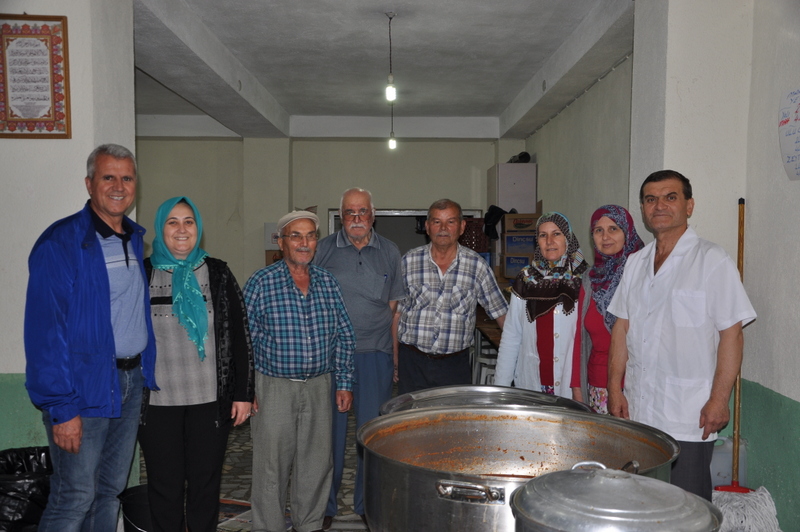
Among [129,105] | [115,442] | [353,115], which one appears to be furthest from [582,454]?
[353,115]

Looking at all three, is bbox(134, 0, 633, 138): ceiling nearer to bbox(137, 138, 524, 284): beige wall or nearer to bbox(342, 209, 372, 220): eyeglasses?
bbox(137, 138, 524, 284): beige wall

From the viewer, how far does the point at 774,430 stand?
2752 millimetres

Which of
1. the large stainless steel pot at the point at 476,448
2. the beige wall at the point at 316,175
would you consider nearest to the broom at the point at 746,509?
the large stainless steel pot at the point at 476,448

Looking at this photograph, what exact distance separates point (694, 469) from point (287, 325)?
1732 mm

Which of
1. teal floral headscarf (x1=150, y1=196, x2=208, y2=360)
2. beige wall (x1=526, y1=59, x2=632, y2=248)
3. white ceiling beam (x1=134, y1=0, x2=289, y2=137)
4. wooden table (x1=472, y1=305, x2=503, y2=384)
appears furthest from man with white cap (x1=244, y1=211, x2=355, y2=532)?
beige wall (x1=526, y1=59, x2=632, y2=248)

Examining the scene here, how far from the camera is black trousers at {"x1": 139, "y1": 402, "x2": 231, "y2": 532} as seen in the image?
8.48ft

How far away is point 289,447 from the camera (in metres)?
3.00

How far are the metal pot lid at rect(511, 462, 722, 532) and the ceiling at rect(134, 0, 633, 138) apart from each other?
12.0 feet

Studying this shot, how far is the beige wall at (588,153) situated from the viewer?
17.3 ft

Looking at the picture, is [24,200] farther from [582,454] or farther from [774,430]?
[774,430]

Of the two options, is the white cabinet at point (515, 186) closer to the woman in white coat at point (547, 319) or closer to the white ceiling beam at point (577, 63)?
the white ceiling beam at point (577, 63)

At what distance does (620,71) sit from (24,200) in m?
4.33

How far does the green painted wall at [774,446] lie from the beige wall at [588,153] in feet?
8.47

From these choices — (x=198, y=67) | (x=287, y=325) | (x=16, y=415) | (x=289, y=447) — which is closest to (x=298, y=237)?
(x=287, y=325)
